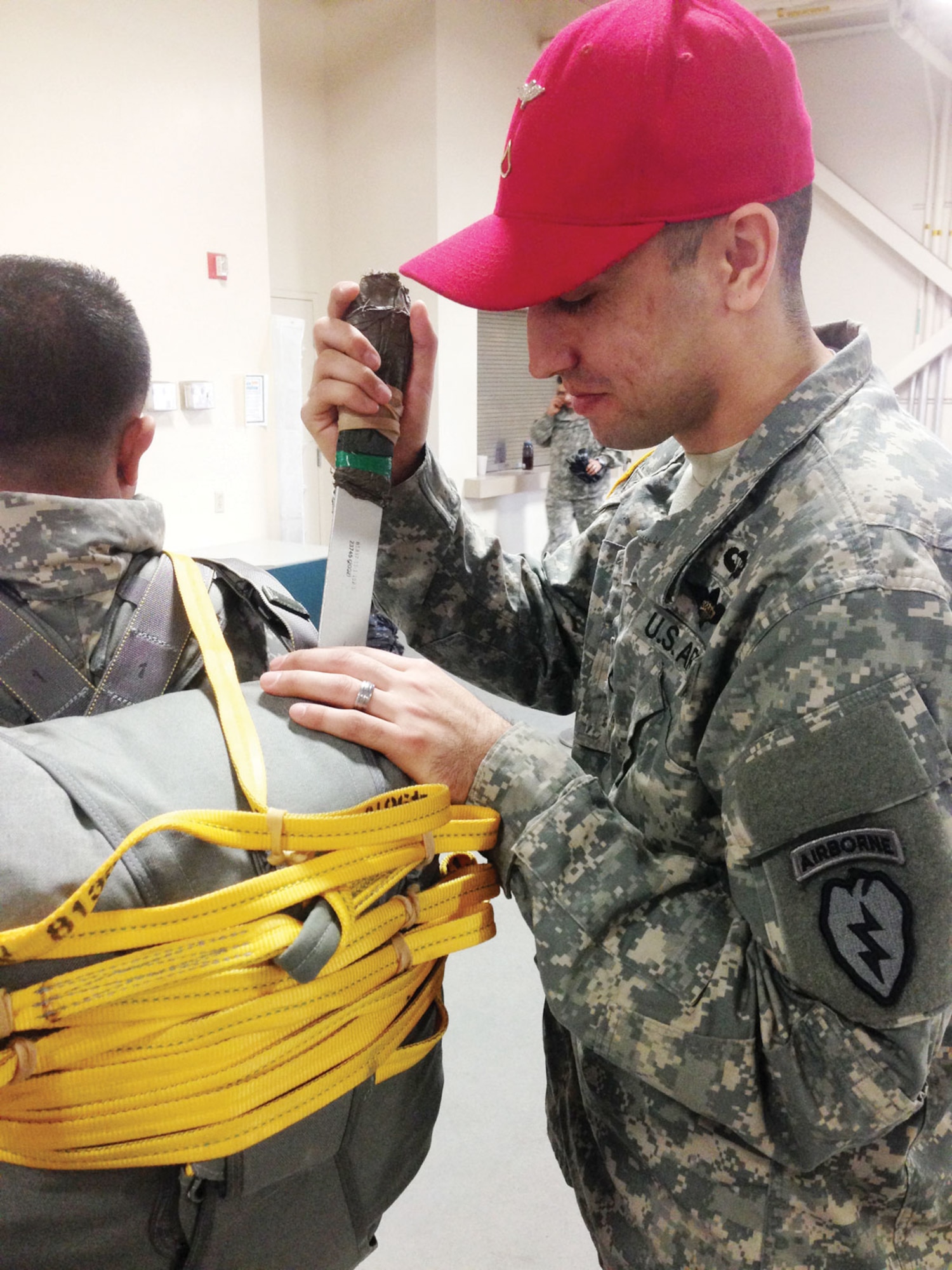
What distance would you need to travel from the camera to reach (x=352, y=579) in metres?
1.00

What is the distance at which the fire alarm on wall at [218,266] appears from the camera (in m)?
4.36

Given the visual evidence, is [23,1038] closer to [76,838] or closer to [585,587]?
[76,838]

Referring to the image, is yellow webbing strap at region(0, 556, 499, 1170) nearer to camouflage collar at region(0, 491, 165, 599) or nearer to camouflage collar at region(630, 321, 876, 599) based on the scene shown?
camouflage collar at region(0, 491, 165, 599)

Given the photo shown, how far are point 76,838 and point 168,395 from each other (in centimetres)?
405

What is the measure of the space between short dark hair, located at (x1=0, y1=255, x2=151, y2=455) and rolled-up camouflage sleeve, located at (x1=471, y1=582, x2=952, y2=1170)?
0.65 meters

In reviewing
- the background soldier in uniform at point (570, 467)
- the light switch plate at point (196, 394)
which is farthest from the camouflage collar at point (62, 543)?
the background soldier in uniform at point (570, 467)

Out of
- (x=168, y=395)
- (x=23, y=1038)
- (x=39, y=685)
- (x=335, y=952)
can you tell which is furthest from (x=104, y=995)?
(x=168, y=395)

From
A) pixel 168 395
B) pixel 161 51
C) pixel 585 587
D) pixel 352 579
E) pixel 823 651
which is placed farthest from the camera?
pixel 168 395

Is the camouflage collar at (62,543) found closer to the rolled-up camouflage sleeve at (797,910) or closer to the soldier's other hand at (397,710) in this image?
the soldier's other hand at (397,710)

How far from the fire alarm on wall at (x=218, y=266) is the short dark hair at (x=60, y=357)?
3656 mm

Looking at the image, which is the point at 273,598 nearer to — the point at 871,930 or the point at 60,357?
the point at 60,357

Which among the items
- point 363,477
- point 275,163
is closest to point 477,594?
point 363,477

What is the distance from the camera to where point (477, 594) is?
1.30 meters

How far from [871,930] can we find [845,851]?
0.06 meters
